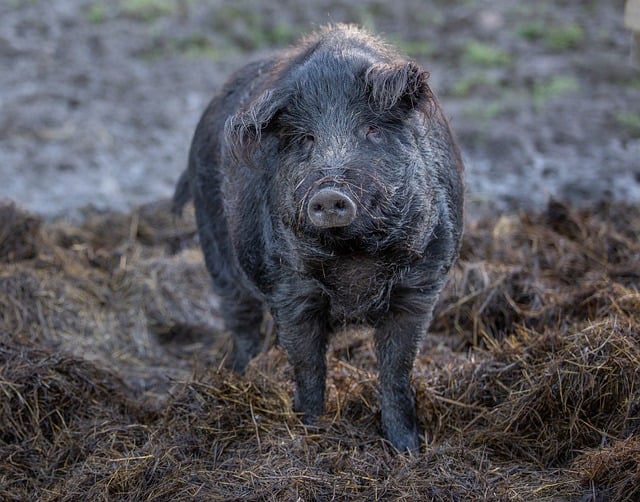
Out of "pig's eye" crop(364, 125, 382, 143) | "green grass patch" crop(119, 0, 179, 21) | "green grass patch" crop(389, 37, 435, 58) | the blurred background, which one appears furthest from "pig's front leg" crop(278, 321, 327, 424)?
"green grass patch" crop(119, 0, 179, 21)

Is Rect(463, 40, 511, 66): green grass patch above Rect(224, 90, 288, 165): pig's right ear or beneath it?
beneath

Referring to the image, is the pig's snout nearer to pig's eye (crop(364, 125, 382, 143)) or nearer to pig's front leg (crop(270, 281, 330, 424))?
pig's eye (crop(364, 125, 382, 143))

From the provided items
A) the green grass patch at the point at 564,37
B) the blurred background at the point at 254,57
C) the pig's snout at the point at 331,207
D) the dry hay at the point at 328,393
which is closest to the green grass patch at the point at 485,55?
the blurred background at the point at 254,57

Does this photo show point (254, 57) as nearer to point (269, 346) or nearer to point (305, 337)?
point (269, 346)

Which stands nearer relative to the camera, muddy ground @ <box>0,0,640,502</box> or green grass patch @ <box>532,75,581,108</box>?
muddy ground @ <box>0,0,640,502</box>

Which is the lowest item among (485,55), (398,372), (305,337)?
(398,372)

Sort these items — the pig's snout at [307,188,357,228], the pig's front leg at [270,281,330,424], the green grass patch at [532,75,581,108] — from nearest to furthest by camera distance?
the pig's snout at [307,188,357,228] < the pig's front leg at [270,281,330,424] < the green grass patch at [532,75,581,108]

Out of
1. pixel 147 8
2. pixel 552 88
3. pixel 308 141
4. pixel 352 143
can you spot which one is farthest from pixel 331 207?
pixel 147 8

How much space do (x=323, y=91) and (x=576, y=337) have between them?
1.59 meters

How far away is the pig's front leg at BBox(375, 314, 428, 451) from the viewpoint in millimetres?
4578

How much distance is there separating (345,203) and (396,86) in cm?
63

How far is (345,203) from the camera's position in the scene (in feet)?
12.5

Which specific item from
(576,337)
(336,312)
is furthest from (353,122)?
(576,337)

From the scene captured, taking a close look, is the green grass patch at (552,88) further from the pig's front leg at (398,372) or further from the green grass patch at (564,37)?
the pig's front leg at (398,372)
